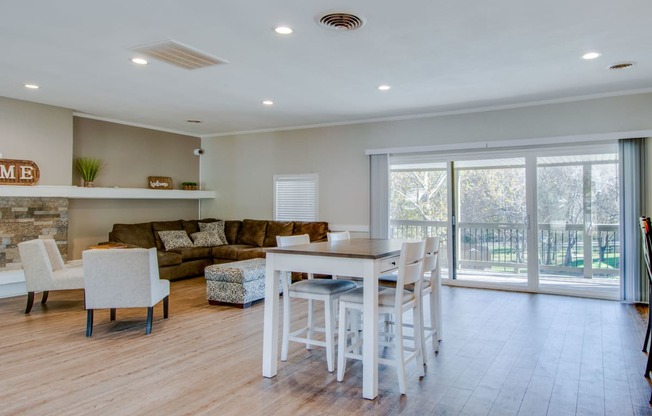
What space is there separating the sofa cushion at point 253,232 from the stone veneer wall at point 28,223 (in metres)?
2.80

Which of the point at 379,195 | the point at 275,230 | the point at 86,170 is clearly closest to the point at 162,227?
the point at 86,170

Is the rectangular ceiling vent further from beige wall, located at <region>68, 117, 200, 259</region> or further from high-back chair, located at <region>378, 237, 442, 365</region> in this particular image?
beige wall, located at <region>68, 117, 200, 259</region>

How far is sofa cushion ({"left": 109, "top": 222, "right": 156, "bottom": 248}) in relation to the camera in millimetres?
6844

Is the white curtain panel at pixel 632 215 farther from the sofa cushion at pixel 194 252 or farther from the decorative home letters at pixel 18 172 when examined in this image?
the decorative home letters at pixel 18 172

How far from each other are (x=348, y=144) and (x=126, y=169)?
12.4 ft

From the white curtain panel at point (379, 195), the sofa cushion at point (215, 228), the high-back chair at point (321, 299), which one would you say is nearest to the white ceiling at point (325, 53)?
the white curtain panel at point (379, 195)

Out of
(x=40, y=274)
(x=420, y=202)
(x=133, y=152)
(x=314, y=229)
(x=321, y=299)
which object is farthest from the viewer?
(x=133, y=152)

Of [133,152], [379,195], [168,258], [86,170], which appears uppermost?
[133,152]

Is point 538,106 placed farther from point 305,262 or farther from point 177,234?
point 177,234

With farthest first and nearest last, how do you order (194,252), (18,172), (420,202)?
(194,252) < (420,202) < (18,172)

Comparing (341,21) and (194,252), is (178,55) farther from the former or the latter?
(194,252)

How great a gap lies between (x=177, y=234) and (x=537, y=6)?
246 inches

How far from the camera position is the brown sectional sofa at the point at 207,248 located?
22.5 feet

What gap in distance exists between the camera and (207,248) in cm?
745
